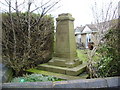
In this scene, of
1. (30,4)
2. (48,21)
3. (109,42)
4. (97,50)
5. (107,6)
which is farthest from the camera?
(107,6)

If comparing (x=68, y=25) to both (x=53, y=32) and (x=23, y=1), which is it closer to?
(x=53, y=32)

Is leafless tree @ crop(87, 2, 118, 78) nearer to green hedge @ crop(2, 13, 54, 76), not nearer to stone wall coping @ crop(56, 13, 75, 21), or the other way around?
stone wall coping @ crop(56, 13, 75, 21)

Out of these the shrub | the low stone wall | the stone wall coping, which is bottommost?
the low stone wall

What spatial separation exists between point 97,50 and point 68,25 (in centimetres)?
156

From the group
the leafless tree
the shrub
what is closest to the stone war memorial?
the shrub

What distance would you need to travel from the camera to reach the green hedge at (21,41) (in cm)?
406

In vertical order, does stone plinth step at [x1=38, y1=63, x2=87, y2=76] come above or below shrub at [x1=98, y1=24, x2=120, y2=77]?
below

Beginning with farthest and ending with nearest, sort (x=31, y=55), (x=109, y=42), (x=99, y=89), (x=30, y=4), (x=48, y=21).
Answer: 1. (x=48, y=21)
2. (x=31, y=55)
3. (x=30, y=4)
4. (x=109, y=42)
5. (x=99, y=89)

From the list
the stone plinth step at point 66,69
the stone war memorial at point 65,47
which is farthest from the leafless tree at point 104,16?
the stone plinth step at point 66,69

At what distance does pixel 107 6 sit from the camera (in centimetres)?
579

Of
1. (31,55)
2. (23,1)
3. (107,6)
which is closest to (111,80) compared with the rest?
(31,55)

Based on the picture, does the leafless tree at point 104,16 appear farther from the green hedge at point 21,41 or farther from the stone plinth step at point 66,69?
the green hedge at point 21,41

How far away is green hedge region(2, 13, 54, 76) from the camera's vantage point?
406cm

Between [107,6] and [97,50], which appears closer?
[97,50]
